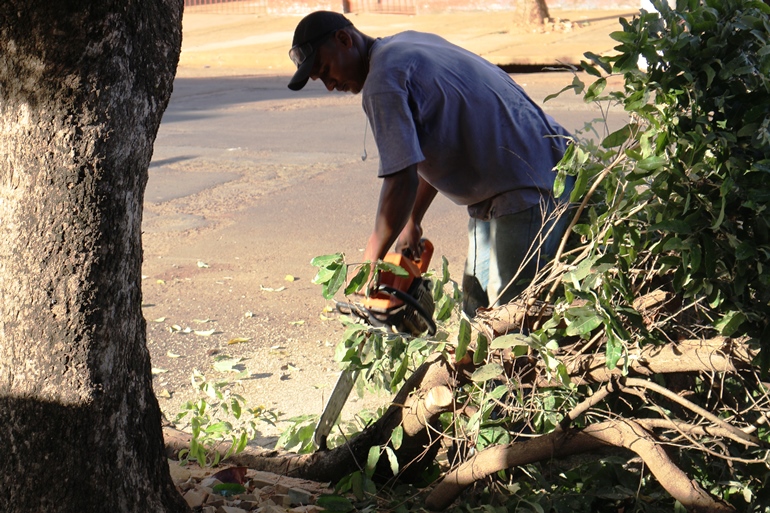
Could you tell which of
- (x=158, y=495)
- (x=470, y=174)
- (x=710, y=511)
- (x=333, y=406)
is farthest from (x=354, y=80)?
(x=710, y=511)

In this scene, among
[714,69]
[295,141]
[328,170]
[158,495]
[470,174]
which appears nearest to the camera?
[714,69]

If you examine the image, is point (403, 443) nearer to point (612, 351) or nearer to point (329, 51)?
point (612, 351)

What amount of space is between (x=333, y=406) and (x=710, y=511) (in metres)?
1.39

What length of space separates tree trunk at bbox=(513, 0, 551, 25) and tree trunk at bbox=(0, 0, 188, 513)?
54.3ft

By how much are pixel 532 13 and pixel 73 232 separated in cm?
1691

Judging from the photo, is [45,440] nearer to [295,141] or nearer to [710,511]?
[710,511]

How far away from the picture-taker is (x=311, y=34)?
11.4ft

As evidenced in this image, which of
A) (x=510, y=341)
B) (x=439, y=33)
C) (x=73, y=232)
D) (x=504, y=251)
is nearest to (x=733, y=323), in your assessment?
(x=510, y=341)

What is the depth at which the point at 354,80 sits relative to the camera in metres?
3.62

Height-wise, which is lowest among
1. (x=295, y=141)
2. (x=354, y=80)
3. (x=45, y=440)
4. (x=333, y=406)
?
(x=295, y=141)

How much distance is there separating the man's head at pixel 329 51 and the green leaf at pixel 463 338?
4.81ft

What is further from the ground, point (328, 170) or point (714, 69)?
point (714, 69)

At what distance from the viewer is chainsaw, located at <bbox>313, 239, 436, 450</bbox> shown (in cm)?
310

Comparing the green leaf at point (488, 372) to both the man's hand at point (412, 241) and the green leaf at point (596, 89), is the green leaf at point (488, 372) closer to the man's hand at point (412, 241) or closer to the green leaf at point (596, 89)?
the green leaf at point (596, 89)
